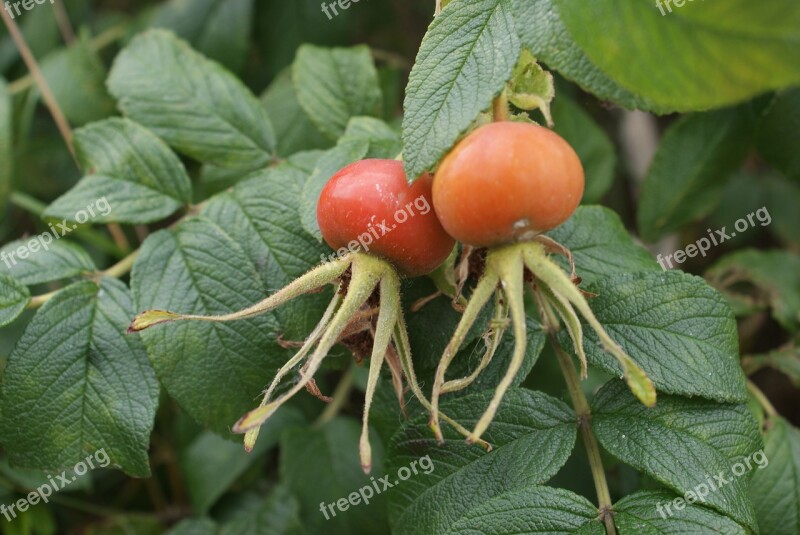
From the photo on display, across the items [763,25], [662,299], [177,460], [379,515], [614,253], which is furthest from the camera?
[177,460]

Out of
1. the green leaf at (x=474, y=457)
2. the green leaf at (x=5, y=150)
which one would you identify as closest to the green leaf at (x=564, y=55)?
the green leaf at (x=474, y=457)

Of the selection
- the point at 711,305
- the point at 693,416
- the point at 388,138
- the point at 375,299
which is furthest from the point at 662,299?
the point at 388,138

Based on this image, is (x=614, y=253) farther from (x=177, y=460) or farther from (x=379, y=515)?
(x=177, y=460)

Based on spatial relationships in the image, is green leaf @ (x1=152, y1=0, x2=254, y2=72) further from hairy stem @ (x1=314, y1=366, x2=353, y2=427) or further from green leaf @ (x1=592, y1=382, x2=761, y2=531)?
green leaf @ (x1=592, y1=382, x2=761, y2=531)

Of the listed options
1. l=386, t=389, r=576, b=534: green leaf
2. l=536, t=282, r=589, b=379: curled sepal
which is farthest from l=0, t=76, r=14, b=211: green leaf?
l=536, t=282, r=589, b=379: curled sepal

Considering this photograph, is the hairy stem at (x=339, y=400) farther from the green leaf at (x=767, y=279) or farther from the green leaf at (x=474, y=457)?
the green leaf at (x=767, y=279)

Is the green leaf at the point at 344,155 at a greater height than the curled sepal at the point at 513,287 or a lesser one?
greater
